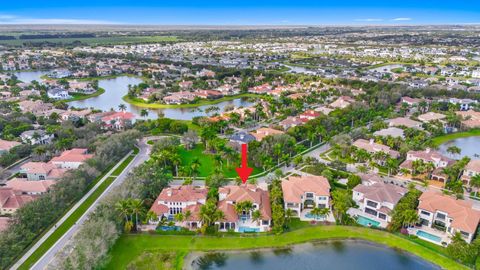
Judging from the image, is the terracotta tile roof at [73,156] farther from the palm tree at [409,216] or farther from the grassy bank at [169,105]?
the palm tree at [409,216]

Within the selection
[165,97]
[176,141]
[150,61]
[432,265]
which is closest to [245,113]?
[176,141]

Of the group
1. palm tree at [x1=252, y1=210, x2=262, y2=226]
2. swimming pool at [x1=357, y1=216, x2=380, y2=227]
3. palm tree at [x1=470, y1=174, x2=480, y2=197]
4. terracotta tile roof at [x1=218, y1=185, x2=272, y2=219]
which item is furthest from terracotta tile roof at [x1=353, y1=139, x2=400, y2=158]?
palm tree at [x1=252, y1=210, x2=262, y2=226]

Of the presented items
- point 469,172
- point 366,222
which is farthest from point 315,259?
point 469,172

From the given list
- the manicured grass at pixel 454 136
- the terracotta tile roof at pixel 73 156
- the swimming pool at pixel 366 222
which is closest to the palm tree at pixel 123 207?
Answer: the terracotta tile roof at pixel 73 156

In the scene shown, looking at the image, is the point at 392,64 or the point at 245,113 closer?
the point at 245,113

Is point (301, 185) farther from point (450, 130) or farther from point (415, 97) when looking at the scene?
point (415, 97)

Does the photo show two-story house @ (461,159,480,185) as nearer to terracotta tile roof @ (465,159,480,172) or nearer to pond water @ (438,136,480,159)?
terracotta tile roof @ (465,159,480,172)

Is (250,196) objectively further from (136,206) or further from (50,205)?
(50,205)
